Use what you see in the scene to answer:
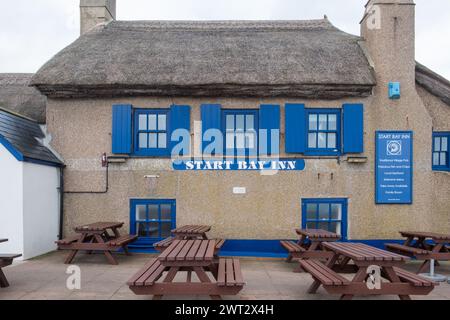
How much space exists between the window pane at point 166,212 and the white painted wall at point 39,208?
8.80 feet

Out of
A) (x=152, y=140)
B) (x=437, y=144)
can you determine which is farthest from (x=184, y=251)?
(x=437, y=144)

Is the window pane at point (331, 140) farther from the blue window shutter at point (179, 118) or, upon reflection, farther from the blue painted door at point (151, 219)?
→ the blue painted door at point (151, 219)

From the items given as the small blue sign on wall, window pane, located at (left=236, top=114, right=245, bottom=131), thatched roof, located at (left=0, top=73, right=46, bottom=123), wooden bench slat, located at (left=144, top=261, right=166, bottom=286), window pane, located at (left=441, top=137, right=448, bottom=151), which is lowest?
wooden bench slat, located at (left=144, top=261, right=166, bottom=286)

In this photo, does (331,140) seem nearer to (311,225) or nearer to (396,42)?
(311,225)

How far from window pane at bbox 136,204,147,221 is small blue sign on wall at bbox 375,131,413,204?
5.96 m

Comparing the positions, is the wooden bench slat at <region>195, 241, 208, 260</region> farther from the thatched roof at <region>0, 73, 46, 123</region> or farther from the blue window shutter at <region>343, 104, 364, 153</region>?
the thatched roof at <region>0, 73, 46, 123</region>

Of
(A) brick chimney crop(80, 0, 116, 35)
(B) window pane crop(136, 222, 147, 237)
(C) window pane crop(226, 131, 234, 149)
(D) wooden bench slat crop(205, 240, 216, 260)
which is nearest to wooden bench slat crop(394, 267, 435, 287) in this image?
(D) wooden bench slat crop(205, 240, 216, 260)

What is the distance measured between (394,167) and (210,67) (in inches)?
212

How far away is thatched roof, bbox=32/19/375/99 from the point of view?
28.8ft

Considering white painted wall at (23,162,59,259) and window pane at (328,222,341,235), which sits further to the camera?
window pane at (328,222,341,235)

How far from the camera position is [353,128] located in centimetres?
884

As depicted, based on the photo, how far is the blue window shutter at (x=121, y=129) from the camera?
8859 millimetres
